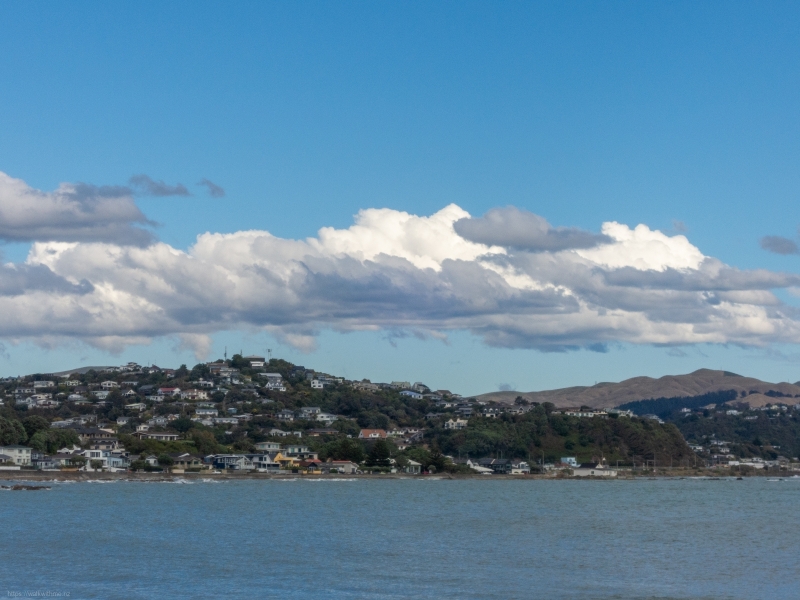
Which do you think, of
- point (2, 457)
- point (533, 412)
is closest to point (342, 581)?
point (2, 457)

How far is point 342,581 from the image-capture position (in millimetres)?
32000

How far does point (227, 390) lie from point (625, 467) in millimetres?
80231

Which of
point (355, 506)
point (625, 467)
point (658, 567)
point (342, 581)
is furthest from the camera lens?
point (625, 467)

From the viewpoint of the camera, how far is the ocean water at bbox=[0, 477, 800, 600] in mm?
30812

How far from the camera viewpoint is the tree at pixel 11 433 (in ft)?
362

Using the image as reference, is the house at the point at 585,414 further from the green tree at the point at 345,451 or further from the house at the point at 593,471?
the green tree at the point at 345,451

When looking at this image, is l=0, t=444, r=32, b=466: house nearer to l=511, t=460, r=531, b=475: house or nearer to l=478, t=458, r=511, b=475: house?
l=478, t=458, r=511, b=475: house

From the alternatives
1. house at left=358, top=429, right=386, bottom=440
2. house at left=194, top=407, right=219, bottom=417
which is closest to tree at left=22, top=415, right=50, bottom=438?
house at left=194, top=407, right=219, bottom=417

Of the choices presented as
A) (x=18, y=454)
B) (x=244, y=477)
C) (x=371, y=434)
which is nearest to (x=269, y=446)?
(x=244, y=477)

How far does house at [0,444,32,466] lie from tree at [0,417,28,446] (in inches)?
79.5

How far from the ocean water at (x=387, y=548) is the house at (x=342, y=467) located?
44.7 meters

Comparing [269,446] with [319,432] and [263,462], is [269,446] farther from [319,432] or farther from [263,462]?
[319,432]

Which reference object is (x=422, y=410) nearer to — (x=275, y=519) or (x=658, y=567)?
(x=275, y=519)

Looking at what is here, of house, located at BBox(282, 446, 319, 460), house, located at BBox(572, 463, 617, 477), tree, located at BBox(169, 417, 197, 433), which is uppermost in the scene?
tree, located at BBox(169, 417, 197, 433)
